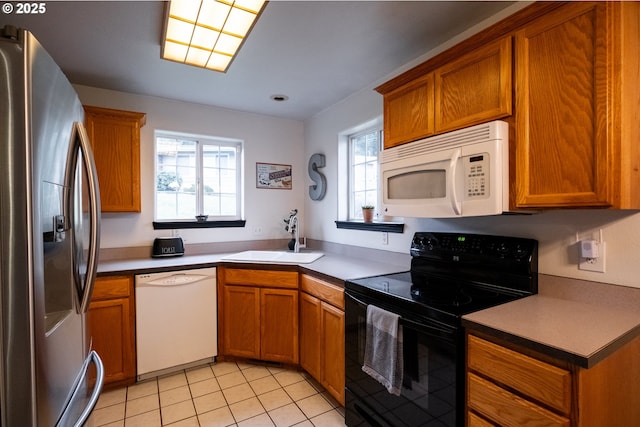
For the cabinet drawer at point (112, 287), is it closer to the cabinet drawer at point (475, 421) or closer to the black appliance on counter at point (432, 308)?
the black appliance on counter at point (432, 308)

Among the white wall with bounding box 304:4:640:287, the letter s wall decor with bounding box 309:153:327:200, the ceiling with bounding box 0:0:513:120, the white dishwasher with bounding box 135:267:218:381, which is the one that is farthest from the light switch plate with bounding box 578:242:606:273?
the white dishwasher with bounding box 135:267:218:381

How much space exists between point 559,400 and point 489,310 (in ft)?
1.23

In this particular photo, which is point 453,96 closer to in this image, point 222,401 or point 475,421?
point 475,421

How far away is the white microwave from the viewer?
1379 mm

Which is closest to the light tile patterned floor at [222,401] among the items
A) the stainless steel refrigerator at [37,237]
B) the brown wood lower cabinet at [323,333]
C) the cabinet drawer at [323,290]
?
the brown wood lower cabinet at [323,333]

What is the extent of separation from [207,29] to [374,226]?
69.6 inches

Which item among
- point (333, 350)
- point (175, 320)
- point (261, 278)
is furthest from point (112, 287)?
point (333, 350)

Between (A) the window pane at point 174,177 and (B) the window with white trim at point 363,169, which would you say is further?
(A) the window pane at point 174,177

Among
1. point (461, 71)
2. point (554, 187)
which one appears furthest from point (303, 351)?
point (461, 71)

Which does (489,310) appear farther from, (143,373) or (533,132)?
(143,373)

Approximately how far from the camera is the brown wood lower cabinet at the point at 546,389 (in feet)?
3.10

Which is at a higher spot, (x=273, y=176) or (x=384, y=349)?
(x=273, y=176)

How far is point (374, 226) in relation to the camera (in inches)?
99.8

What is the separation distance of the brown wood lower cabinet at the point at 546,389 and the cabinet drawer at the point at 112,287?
2.27 meters
